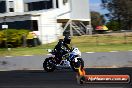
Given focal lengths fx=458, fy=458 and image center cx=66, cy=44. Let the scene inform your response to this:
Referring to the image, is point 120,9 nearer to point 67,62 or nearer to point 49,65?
point 49,65

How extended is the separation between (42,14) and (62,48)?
25.2m

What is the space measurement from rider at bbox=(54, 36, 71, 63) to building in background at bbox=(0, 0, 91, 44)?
823 inches

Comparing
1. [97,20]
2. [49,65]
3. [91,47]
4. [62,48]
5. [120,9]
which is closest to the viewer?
[62,48]

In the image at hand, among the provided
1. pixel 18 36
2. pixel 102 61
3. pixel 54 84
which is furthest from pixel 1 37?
pixel 54 84

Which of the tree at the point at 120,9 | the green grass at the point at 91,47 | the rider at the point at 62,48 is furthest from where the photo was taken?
the tree at the point at 120,9

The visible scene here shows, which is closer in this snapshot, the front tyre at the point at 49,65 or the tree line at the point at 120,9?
the front tyre at the point at 49,65

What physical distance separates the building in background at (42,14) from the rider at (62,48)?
20.9m

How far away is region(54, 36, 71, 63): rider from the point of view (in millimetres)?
20531

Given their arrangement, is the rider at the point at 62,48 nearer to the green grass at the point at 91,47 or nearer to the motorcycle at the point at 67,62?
the motorcycle at the point at 67,62

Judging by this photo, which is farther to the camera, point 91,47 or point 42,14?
point 42,14

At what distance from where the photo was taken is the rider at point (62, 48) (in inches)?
808

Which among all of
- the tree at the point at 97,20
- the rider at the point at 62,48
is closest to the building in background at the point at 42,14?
the rider at the point at 62,48

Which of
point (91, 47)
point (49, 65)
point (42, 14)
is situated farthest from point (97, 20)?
point (49, 65)

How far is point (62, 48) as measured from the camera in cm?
2070
